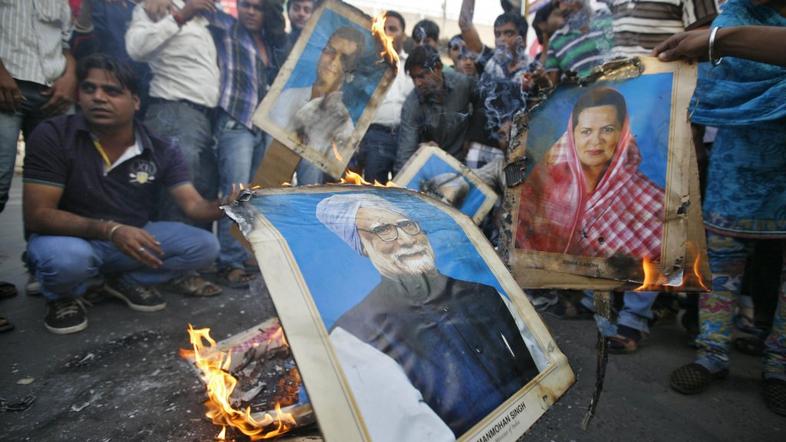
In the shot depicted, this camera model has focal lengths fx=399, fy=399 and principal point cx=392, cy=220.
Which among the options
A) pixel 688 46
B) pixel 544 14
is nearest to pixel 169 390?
pixel 688 46

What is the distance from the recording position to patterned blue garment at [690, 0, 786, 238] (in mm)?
1590

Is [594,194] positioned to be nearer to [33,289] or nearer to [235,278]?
[235,278]

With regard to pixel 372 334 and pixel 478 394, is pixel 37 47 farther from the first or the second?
pixel 478 394

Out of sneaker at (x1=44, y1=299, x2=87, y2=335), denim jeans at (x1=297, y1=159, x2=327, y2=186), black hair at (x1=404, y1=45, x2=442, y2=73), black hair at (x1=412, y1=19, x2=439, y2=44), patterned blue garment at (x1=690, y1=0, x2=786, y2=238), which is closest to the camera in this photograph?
patterned blue garment at (x1=690, y1=0, x2=786, y2=238)

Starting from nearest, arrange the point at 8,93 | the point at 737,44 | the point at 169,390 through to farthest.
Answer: the point at 737,44 → the point at 169,390 → the point at 8,93

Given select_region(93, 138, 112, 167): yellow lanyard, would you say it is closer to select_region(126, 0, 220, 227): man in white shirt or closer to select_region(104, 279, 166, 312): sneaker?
select_region(126, 0, 220, 227): man in white shirt

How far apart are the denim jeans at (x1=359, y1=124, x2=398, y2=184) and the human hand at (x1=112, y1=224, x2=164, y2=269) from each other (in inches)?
72.0

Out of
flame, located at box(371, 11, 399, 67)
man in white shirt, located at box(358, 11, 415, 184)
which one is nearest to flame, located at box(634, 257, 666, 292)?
flame, located at box(371, 11, 399, 67)

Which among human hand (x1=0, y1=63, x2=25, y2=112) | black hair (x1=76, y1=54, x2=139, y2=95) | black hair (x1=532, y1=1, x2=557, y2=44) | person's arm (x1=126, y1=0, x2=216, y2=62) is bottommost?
human hand (x1=0, y1=63, x2=25, y2=112)

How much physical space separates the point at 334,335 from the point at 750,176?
1951 mm

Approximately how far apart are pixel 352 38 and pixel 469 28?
1723 mm

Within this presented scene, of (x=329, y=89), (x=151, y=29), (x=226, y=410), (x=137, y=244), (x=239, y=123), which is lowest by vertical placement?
(x=226, y=410)

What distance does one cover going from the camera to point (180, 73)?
119 inches

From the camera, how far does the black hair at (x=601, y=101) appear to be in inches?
54.4
